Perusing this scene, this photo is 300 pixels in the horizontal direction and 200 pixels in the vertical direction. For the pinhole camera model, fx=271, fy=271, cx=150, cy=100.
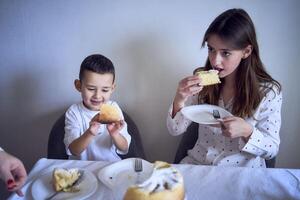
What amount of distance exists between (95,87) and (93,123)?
196mm

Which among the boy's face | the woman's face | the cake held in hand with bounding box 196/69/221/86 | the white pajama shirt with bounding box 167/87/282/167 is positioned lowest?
the white pajama shirt with bounding box 167/87/282/167

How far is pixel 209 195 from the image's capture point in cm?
85

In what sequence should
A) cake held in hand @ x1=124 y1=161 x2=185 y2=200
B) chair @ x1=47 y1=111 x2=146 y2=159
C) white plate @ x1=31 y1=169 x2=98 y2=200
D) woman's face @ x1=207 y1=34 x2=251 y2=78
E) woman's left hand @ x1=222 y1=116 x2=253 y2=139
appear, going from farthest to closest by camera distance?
1. chair @ x1=47 y1=111 x2=146 y2=159
2. woman's face @ x1=207 y1=34 x2=251 y2=78
3. woman's left hand @ x1=222 y1=116 x2=253 y2=139
4. white plate @ x1=31 y1=169 x2=98 y2=200
5. cake held in hand @ x1=124 y1=161 x2=185 y2=200

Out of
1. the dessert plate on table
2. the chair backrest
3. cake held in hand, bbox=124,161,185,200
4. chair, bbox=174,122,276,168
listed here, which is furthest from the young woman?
the chair backrest

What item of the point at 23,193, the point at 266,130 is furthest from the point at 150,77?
the point at 23,193

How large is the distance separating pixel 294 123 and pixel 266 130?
0.60m

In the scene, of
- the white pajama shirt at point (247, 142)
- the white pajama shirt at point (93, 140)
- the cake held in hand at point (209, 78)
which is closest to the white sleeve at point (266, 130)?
the white pajama shirt at point (247, 142)

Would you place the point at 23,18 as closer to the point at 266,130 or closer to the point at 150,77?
the point at 150,77

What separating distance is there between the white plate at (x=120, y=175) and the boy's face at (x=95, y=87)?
1.32ft

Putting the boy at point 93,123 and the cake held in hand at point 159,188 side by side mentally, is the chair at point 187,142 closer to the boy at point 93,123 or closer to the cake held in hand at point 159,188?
the boy at point 93,123

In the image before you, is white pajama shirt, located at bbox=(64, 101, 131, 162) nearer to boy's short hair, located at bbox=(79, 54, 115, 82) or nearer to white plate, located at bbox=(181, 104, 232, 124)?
boy's short hair, located at bbox=(79, 54, 115, 82)

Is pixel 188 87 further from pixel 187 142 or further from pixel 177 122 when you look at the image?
pixel 187 142

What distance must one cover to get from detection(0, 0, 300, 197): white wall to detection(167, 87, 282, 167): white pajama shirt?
40 cm

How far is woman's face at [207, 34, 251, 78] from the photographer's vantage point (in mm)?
1182
